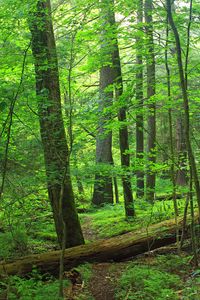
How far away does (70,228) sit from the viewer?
23.0ft

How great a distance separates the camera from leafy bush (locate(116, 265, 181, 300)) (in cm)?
464

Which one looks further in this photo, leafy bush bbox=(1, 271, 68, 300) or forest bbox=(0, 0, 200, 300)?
forest bbox=(0, 0, 200, 300)

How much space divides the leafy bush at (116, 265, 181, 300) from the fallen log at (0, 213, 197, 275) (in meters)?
0.77

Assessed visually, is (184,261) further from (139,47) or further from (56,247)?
(139,47)

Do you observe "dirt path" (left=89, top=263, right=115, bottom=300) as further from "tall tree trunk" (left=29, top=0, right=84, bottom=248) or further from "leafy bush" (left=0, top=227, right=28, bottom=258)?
"leafy bush" (left=0, top=227, right=28, bottom=258)

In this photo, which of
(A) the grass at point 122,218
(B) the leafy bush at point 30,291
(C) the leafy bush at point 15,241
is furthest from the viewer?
(A) the grass at point 122,218

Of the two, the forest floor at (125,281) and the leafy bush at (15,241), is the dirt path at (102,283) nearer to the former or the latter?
the forest floor at (125,281)

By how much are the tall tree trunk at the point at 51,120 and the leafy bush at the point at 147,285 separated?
1363mm

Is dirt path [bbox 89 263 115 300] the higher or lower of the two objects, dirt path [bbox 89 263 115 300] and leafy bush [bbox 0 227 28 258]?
the lower

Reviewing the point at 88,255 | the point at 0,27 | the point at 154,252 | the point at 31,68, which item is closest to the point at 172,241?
the point at 154,252

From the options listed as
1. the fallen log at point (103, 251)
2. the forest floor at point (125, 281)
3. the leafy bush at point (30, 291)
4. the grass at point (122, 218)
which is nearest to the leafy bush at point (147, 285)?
the forest floor at point (125, 281)

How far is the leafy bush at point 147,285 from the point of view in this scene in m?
4.64

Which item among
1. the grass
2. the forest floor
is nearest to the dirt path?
the forest floor

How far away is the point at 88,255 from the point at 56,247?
141cm
